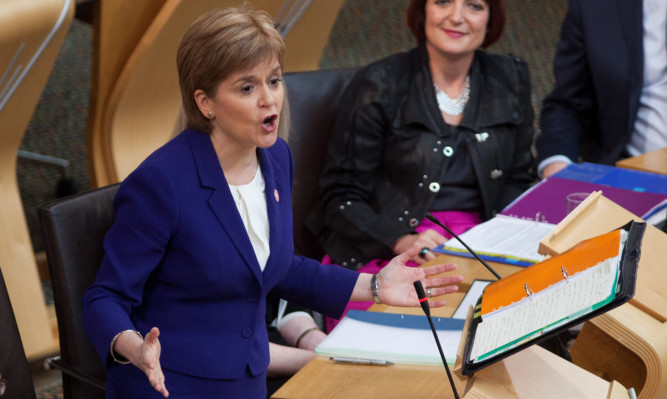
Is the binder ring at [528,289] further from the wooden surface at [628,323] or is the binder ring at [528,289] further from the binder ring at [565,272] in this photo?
the wooden surface at [628,323]

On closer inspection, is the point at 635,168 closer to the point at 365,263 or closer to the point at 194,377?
the point at 365,263

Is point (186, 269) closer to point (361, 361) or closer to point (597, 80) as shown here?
point (361, 361)

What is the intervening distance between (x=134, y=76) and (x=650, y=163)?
1.52 m

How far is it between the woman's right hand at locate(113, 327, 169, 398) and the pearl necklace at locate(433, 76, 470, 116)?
4.45 feet

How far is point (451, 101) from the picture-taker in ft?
8.36

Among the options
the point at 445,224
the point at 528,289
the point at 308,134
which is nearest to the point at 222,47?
the point at 528,289

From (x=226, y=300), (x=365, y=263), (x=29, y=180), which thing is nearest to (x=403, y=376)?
(x=226, y=300)

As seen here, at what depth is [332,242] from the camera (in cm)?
247

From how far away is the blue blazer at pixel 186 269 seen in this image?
1.52 metres

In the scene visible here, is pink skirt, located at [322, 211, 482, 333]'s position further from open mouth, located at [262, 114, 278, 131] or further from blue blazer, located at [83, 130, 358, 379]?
open mouth, located at [262, 114, 278, 131]

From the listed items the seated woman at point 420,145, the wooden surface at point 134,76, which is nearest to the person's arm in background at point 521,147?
the seated woman at point 420,145

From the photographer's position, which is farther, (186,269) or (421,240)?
(421,240)

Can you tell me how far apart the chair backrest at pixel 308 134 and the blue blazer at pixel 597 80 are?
2.50 ft

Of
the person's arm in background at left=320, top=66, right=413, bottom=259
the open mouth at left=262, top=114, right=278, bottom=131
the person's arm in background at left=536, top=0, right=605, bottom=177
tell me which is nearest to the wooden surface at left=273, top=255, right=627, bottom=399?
the open mouth at left=262, top=114, right=278, bottom=131
